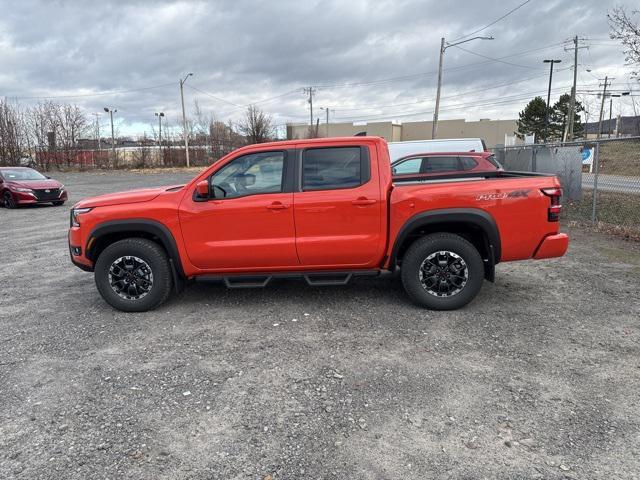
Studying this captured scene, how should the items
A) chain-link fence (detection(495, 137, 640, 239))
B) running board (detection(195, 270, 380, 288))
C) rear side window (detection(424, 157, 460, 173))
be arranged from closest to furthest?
running board (detection(195, 270, 380, 288)), chain-link fence (detection(495, 137, 640, 239)), rear side window (detection(424, 157, 460, 173))

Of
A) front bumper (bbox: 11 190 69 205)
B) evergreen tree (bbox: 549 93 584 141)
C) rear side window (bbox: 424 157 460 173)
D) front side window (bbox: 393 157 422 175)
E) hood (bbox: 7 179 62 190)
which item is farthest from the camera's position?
evergreen tree (bbox: 549 93 584 141)

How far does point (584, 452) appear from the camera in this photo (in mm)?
2709

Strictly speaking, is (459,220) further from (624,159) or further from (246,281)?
(624,159)

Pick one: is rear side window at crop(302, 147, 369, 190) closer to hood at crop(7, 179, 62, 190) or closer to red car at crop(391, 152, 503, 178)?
red car at crop(391, 152, 503, 178)

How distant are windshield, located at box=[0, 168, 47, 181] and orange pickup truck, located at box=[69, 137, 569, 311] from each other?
559 inches

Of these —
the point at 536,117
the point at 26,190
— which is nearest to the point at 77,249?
the point at 26,190

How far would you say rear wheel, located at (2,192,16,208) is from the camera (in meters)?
15.9

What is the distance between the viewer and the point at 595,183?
9516mm

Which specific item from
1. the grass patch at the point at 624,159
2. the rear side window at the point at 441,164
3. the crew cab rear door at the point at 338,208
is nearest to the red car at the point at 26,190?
the rear side window at the point at 441,164

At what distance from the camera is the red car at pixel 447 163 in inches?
426

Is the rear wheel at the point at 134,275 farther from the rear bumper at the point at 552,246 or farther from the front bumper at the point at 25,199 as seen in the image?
the front bumper at the point at 25,199

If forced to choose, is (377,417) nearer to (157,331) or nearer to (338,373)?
(338,373)

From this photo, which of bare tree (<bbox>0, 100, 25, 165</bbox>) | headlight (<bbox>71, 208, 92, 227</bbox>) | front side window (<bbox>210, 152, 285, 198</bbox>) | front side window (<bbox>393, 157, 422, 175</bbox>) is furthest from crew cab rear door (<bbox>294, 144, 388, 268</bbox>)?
bare tree (<bbox>0, 100, 25, 165</bbox>)

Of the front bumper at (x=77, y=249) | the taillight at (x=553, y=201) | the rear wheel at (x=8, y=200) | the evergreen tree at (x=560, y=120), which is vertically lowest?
the rear wheel at (x=8, y=200)
